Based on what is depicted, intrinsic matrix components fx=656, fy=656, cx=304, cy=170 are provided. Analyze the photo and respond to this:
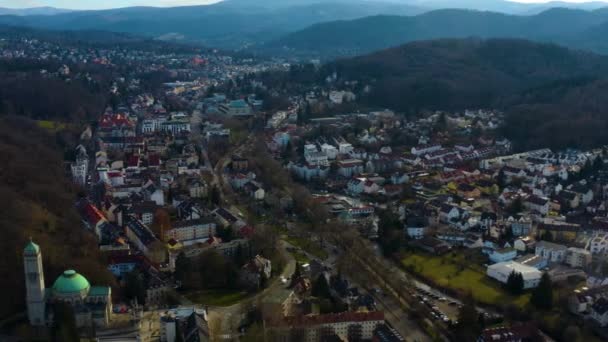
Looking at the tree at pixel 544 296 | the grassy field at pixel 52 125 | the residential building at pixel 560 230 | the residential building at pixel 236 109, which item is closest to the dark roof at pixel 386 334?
the tree at pixel 544 296

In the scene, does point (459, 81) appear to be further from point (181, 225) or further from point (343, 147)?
point (181, 225)

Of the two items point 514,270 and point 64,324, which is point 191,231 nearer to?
point 64,324

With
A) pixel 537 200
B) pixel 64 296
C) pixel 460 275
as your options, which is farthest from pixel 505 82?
pixel 64 296

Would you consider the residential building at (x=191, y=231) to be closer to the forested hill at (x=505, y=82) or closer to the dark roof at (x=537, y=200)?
the dark roof at (x=537, y=200)

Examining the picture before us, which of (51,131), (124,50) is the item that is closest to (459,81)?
(51,131)

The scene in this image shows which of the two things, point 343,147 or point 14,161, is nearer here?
point 14,161
